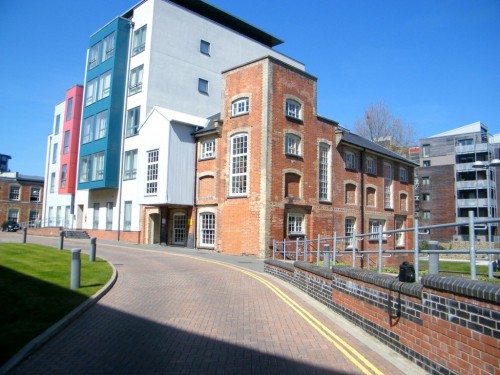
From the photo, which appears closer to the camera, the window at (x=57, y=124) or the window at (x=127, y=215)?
the window at (x=127, y=215)

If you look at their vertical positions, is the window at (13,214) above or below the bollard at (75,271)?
above

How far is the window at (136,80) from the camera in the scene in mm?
34906

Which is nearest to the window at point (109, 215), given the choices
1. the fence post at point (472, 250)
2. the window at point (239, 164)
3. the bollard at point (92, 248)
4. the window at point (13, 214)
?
the window at point (239, 164)

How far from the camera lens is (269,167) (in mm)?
24750

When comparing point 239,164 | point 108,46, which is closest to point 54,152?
point 108,46

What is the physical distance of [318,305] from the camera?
10266 mm

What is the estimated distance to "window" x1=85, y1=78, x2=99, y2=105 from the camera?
130ft

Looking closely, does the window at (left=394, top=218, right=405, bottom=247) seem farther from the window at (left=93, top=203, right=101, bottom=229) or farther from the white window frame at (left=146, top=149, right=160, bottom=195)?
the window at (left=93, top=203, right=101, bottom=229)

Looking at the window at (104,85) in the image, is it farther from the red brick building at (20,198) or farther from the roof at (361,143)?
the red brick building at (20,198)

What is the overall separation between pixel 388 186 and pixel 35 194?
175ft

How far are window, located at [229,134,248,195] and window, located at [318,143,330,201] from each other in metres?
5.85

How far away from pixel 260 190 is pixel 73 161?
2801 cm

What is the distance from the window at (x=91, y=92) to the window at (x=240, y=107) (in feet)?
60.1

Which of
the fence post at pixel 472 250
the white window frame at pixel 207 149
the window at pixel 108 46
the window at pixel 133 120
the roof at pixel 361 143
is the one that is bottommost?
the fence post at pixel 472 250
